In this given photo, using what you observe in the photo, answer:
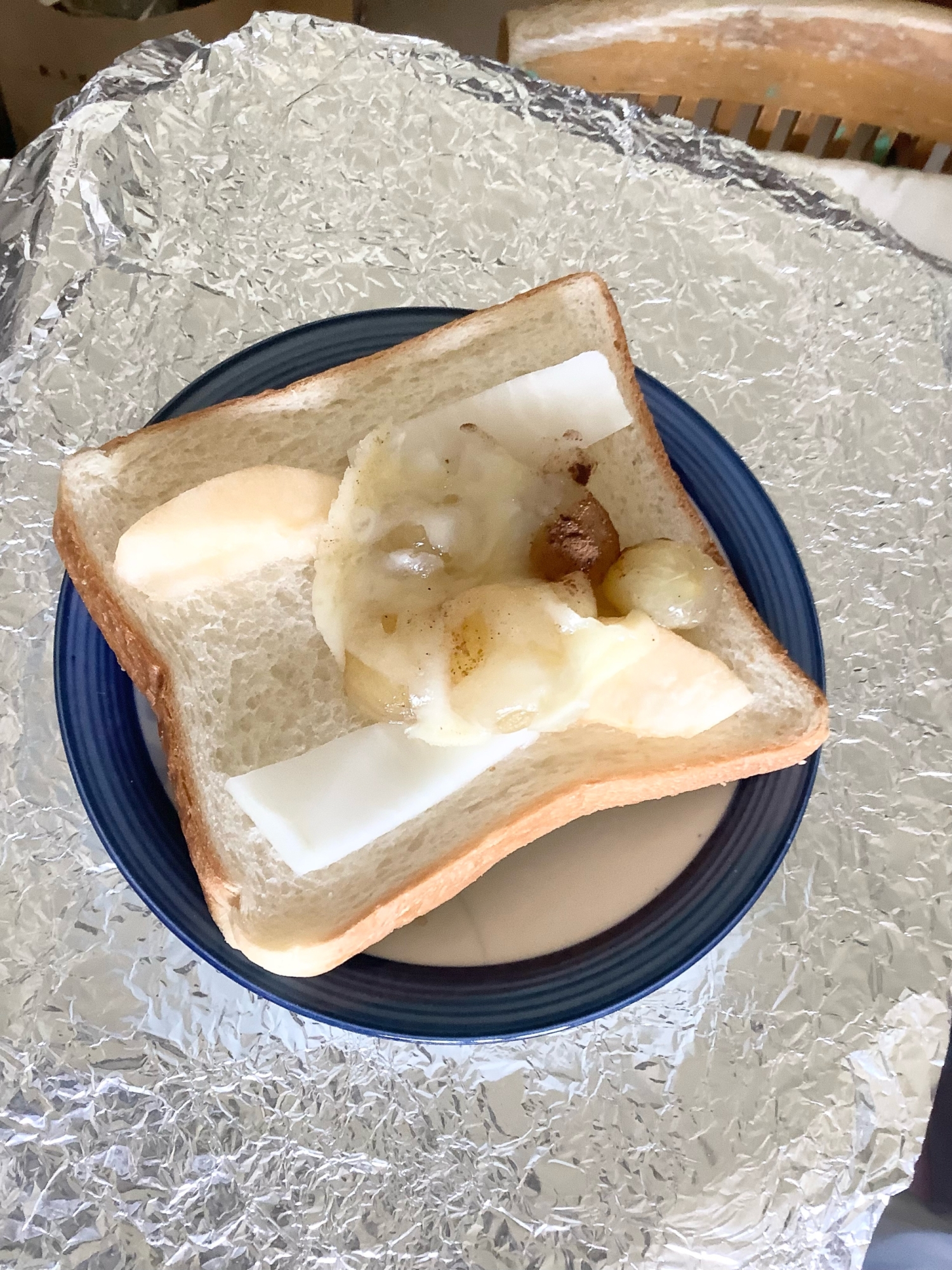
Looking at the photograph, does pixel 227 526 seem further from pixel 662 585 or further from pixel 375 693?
pixel 662 585

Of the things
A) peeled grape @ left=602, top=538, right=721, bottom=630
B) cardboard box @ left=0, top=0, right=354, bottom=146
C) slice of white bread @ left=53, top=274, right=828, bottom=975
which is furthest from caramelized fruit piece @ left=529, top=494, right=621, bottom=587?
cardboard box @ left=0, top=0, right=354, bottom=146

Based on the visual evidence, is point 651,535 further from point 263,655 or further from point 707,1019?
point 707,1019

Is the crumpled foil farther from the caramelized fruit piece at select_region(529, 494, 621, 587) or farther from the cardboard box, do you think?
the caramelized fruit piece at select_region(529, 494, 621, 587)

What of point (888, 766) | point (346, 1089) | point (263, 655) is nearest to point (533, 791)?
point (263, 655)

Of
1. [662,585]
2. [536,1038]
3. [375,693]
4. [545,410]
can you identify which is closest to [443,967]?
[536,1038]

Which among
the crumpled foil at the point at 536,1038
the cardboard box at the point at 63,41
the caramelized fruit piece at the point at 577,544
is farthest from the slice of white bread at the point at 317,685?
the cardboard box at the point at 63,41
